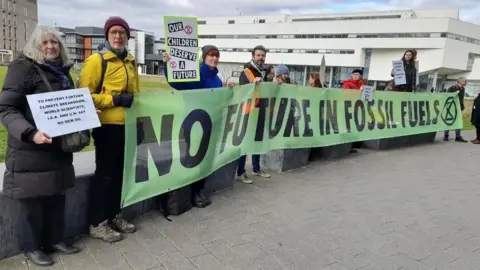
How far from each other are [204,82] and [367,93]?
4400mm

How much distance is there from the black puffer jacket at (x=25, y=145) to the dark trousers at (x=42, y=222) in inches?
6.3

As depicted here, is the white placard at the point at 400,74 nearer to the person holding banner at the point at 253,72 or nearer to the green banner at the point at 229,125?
the green banner at the point at 229,125

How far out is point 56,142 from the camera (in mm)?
2945

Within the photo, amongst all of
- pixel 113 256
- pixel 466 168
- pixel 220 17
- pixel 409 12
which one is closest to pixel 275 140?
pixel 113 256

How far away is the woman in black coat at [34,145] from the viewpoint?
2.76 meters

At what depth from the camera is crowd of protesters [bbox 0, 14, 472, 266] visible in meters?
2.79

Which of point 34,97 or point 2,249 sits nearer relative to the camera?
point 34,97

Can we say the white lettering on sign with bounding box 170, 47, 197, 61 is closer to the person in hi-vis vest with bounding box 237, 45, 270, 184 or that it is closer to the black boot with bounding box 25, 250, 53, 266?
the person in hi-vis vest with bounding box 237, 45, 270, 184

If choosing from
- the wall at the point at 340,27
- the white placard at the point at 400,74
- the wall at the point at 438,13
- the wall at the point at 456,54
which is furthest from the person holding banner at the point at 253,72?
the wall at the point at 438,13

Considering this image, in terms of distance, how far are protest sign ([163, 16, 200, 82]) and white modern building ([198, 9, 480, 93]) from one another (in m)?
53.9

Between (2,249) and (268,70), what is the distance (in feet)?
13.9

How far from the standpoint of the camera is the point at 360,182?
19.9 ft

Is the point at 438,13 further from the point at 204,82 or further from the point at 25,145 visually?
the point at 25,145

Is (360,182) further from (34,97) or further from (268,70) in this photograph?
Result: (34,97)
